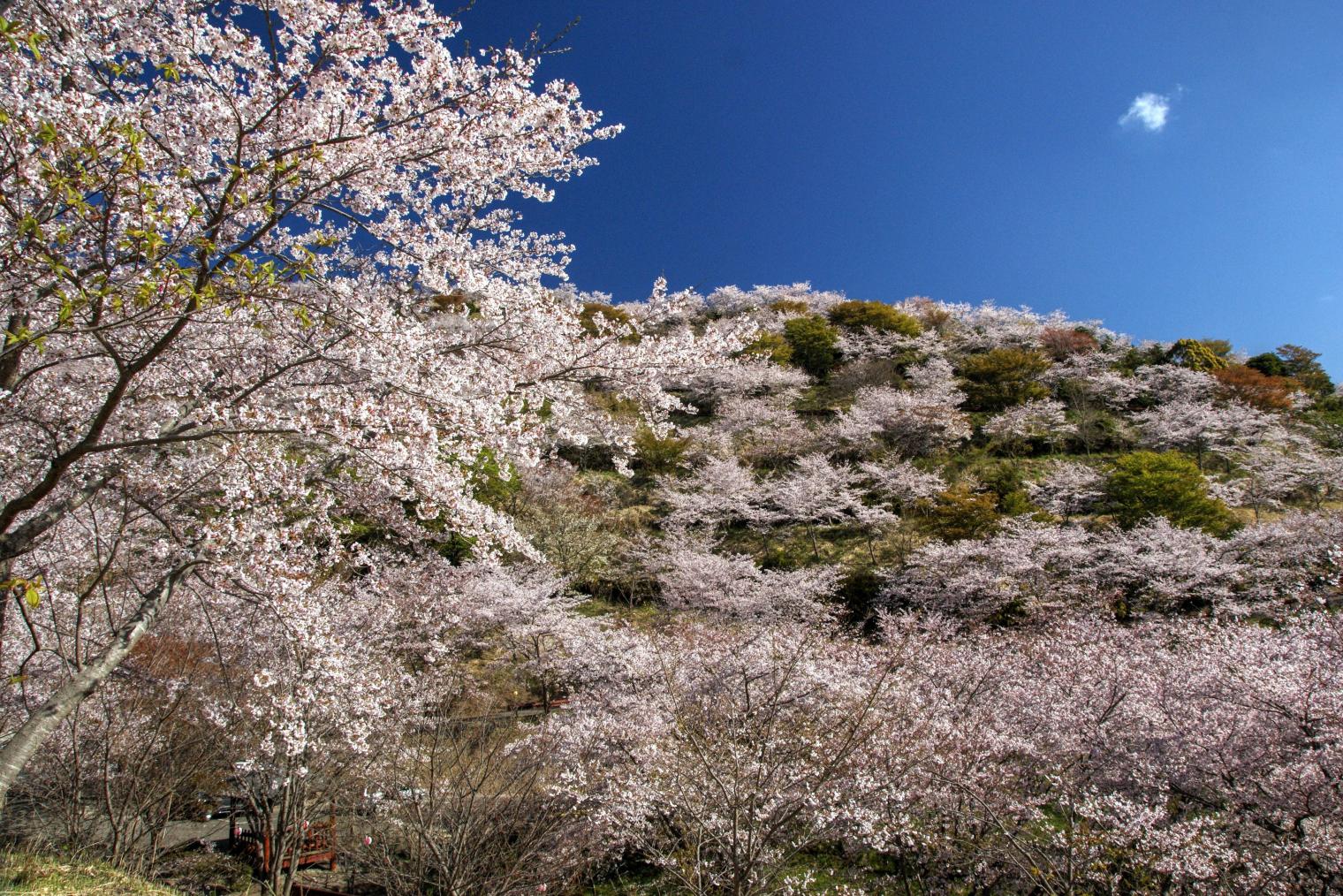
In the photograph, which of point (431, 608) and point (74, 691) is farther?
A: point (431, 608)

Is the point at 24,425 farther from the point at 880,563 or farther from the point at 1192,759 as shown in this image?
the point at 880,563

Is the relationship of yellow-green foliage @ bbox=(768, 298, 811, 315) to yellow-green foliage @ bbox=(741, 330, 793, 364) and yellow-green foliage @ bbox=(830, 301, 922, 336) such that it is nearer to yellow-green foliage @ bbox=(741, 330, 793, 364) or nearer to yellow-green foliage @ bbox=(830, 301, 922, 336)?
yellow-green foliage @ bbox=(830, 301, 922, 336)

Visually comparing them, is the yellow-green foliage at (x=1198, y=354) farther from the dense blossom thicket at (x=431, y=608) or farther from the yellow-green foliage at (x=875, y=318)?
the dense blossom thicket at (x=431, y=608)

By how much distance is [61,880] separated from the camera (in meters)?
4.66

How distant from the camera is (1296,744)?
6.11 metres

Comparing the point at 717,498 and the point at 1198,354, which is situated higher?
the point at 1198,354

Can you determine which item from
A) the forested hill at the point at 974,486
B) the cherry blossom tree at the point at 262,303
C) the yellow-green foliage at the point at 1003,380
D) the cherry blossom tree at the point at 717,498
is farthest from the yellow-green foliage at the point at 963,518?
the cherry blossom tree at the point at 262,303

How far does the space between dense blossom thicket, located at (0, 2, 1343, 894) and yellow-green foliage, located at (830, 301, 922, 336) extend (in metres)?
26.1

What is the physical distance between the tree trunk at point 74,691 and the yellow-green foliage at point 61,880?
3.35 feet

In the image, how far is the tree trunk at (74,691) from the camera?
3438mm

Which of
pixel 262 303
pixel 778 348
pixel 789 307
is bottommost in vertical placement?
pixel 262 303

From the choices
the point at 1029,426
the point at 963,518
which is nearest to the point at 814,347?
the point at 1029,426

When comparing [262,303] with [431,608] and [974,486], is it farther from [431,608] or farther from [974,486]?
[974,486]

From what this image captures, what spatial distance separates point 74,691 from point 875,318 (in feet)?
135
